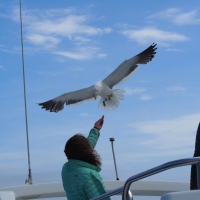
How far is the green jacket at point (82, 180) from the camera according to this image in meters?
3.63

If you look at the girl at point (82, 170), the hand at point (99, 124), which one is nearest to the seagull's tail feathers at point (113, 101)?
the hand at point (99, 124)

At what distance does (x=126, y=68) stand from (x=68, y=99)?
1.62 meters

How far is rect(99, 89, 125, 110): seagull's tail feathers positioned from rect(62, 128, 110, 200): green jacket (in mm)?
7772

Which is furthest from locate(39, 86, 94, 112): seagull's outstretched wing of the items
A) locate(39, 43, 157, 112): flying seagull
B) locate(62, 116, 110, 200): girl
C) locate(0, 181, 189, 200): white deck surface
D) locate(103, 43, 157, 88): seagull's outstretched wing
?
locate(62, 116, 110, 200): girl

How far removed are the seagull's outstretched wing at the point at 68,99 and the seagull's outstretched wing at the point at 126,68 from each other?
56 cm

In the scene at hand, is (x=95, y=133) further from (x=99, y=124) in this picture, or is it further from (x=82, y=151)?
(x=82, y=151)

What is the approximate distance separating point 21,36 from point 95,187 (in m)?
4.42

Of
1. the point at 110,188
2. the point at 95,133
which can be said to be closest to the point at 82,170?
the point at 95,133

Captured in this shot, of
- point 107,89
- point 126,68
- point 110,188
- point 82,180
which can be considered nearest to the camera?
point 82,180

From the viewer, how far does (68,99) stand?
42.1 feet

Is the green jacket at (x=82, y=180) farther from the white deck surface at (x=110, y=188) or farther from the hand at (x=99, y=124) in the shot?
the white deck surface at (x=110, y=188)

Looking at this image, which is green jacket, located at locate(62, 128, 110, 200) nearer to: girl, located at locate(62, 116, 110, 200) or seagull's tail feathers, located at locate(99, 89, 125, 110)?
girl, located at locate(62, 116, 110, 200)

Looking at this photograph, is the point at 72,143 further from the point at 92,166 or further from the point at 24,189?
the point at 24,189

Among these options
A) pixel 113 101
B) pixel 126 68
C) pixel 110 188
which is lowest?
pixel 110 188
